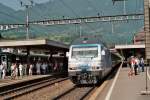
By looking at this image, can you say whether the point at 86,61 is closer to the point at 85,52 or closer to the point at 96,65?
the point at 96,65

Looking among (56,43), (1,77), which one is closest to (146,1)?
(1,77)

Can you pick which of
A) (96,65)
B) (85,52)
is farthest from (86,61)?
(85,52)

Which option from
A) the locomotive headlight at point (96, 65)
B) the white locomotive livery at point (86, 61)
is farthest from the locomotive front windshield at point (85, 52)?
the locomotive headlight at point (96, 65)

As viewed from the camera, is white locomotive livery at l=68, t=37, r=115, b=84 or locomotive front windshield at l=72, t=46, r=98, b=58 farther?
locomotive front windshield at l=72, t=46, r=98, b=58

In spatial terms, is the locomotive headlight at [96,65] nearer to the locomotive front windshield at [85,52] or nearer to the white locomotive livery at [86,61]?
the white locomotive livery at [86,61]

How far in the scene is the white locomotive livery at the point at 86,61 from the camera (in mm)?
25609

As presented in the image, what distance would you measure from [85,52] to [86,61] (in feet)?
3.12

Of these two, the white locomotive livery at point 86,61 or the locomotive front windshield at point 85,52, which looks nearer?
the white locomotive livery at point 86,61

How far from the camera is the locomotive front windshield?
1041 inches

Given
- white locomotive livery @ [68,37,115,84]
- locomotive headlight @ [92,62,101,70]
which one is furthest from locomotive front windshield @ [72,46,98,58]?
locomotive headlight @ [92,62,101,70]

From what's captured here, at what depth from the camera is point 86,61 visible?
84.8ft

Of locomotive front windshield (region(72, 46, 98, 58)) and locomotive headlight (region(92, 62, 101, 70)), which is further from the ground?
locomotive front windshield (region(72, 46, 98, 58))

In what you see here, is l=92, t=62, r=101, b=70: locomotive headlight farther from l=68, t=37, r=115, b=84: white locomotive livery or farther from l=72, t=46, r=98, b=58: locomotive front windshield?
l=72, t=46, r=98, b=58: locomotive front windshield

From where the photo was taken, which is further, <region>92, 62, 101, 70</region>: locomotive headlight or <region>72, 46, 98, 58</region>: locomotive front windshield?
<region>72, 46, 98, 58</region>: locomotive front windshield
